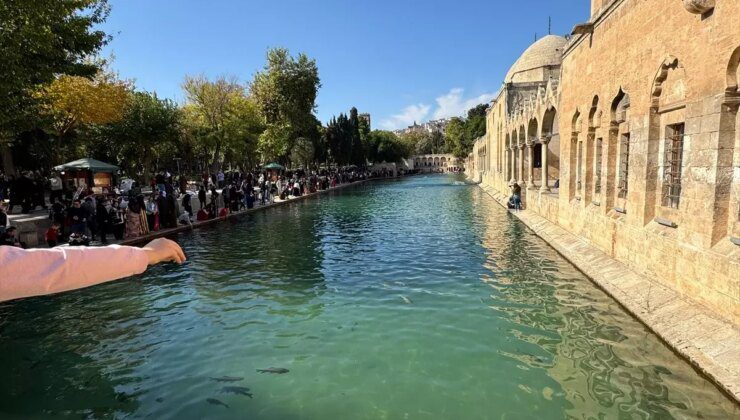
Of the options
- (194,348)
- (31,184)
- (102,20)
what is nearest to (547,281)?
(194,348)

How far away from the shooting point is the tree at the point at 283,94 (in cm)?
3891

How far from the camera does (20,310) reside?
7707 mm

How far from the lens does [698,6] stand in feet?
20.3

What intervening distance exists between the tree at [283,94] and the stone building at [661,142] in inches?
1134

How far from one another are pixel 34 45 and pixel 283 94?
29.2 metres

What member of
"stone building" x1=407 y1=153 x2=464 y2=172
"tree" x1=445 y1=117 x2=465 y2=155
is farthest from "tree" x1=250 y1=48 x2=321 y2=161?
"stone building" x1=407 y1=153 x2=464 y2=172

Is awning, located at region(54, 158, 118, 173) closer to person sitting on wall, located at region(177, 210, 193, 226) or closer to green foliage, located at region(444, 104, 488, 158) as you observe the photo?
person sitting on wall, located at region(177, 210, 193, 226)

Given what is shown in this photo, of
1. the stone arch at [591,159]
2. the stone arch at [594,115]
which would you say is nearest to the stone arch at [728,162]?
the stone arch at [594,115]

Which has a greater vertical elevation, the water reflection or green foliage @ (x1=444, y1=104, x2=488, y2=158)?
green foliage @ (x1=444, y1=104, x2=488, y2=158)

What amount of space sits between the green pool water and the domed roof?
37874 millimetres

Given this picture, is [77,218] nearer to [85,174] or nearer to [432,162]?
[85,174]

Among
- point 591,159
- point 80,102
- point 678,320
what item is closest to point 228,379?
point 678,320

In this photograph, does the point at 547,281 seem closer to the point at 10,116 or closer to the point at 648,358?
the point at 648,358

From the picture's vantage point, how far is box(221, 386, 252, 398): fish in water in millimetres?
4938
